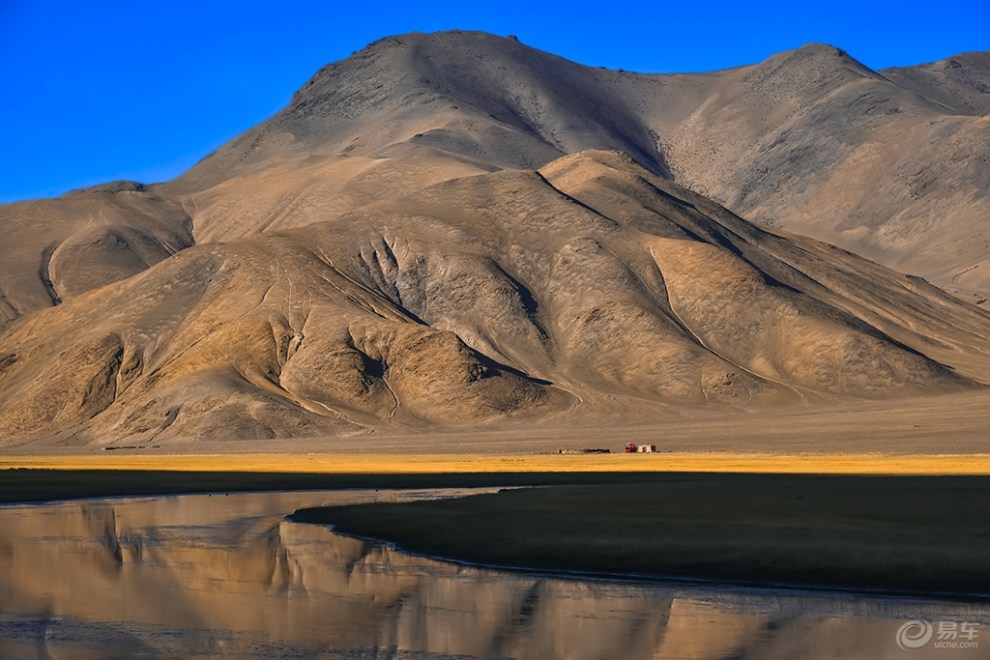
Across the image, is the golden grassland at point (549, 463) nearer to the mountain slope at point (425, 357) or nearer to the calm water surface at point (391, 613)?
the mountain slope at point (425, 357)

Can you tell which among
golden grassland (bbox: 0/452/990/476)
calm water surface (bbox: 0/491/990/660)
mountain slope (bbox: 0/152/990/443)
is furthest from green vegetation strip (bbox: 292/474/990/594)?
mountain slope (bbox: 0/152/990/443)

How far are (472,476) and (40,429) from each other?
99.1 metres

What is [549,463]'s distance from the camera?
329ft

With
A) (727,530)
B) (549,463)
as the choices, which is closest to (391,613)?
(727,530)

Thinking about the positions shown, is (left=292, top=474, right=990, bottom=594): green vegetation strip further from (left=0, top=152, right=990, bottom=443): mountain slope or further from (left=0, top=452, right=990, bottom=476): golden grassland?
(left=0, top=152, right=990, bottom=443): mountain slope

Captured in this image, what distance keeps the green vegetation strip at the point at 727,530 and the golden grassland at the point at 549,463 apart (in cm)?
1979

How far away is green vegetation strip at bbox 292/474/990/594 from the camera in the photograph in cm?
3616

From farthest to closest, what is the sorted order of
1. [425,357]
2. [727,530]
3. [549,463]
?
[425,357]
[549,463]
[727,530]

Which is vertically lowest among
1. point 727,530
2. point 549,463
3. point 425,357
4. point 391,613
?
point 391,613

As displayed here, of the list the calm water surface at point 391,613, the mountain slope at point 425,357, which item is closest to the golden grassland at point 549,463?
the mountain slope at point 425,357

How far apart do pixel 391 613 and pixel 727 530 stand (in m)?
15.9

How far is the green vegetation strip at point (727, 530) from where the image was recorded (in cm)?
3616

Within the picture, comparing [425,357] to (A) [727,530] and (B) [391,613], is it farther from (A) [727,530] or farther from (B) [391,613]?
(B) [391,613]

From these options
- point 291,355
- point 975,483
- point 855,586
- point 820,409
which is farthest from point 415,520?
point 291,355
